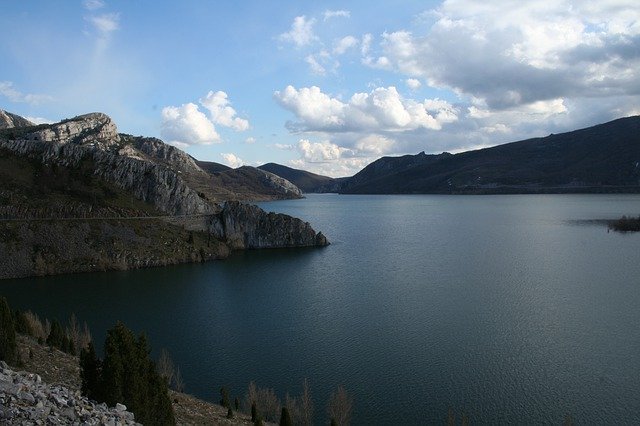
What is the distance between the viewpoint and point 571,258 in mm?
99438

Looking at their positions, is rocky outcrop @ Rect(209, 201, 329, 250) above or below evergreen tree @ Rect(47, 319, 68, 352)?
above

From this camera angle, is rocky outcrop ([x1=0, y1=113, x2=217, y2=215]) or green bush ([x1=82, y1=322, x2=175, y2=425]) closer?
green bush ([x1=82, y1=322, x2=175, y2=425])

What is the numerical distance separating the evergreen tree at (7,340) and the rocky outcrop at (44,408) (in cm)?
1088

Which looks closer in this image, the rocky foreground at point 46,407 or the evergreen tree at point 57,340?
the rocky foreground at point 46,407

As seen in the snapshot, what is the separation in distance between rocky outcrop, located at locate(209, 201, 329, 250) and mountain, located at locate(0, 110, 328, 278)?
10.6 inches

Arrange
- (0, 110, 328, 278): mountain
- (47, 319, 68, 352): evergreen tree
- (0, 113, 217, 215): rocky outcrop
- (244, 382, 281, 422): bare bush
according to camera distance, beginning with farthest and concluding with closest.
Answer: (0, 113, 217, 215): rocky outcrop
(0, 110, 328, 278): mountain
(47, 319, 68, 352): evergreen tree
(244, 382, 281, 422): bare bush

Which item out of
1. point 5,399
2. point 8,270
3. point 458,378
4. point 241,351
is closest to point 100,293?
point 8,270

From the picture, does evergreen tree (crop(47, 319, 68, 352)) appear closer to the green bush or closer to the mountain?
the green bush

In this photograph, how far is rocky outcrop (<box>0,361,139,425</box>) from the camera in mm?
16172

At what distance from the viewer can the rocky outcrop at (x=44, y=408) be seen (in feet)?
53.1

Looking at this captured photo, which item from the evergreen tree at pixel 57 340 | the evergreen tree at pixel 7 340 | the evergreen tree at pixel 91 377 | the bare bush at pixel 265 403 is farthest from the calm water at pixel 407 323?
the evergreen tree at pixel 91 377

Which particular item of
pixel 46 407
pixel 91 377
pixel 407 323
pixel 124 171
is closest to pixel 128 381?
pixel 91 377

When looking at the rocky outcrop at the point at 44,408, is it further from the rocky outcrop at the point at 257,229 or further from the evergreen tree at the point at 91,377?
the rocky outcrop at the point at 257,229

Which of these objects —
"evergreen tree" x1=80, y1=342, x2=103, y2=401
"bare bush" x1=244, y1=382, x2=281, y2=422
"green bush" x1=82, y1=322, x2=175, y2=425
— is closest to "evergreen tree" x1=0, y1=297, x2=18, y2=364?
"evergreen tree" x1=80, y1=342, x2=103, y2=401
